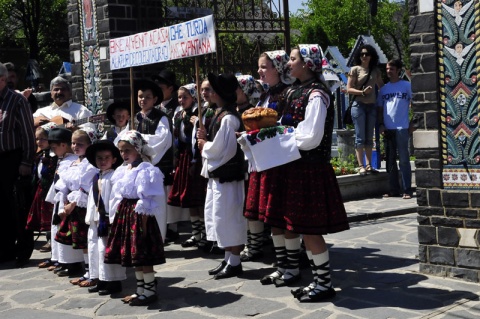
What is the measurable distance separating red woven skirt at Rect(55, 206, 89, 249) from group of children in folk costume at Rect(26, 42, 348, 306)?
0.01 m

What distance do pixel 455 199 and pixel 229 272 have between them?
225cm

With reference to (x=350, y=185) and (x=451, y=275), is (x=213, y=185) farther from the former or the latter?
(x=350, y=185)

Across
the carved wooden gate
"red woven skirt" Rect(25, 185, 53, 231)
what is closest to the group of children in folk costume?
"red woven skirt" Rect(25, 185, 53, 231)

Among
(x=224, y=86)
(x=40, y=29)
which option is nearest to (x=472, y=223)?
(x=224, y=86)

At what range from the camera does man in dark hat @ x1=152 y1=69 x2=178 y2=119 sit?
9.12 m

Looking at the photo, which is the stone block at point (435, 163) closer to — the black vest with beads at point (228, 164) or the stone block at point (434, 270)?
the stone block at point (434, 270)

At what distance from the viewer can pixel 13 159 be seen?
891 cm

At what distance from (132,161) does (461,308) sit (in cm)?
301

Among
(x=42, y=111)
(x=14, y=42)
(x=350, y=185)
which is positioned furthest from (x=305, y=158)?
(x=14, y=42)

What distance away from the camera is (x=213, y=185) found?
24.0 feet

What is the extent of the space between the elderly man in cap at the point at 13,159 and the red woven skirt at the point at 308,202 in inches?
153

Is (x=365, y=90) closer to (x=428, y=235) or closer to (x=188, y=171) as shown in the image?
(x=188, y=171)

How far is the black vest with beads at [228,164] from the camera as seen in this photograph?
23.7ft

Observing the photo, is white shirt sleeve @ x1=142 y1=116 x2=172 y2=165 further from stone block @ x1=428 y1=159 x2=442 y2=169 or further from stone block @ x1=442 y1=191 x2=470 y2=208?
stone block @ x1=442 y1=191 x2=470 y2=208
